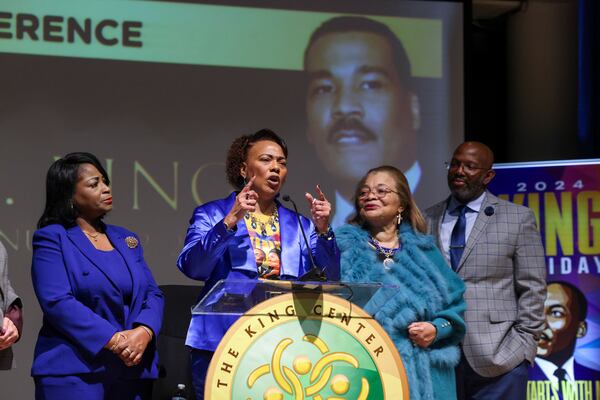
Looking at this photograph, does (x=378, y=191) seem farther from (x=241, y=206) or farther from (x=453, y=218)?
(x=241, y=206)

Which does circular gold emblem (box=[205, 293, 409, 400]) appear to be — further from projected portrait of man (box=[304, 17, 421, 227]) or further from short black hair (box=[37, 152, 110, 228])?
projected portrait of man (box=[304, 17, 421, 227])

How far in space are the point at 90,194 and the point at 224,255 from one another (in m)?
0.53

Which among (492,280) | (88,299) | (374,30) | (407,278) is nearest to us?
(88,299)

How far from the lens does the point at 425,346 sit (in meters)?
3.63

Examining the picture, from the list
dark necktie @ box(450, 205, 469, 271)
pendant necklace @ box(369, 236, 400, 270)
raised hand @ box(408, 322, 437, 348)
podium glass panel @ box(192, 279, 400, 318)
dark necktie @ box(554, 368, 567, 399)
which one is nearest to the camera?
podium glass panel @ box(192, 279, 400, 318)

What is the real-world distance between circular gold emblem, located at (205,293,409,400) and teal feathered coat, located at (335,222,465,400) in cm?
80

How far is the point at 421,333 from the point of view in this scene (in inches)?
142

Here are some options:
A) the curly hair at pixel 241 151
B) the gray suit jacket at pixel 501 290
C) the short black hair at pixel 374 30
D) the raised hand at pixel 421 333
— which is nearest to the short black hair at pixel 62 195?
the curly hair at pixel 241 151

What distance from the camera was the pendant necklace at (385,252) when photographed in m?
3.74

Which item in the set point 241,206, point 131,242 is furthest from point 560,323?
point 241,206

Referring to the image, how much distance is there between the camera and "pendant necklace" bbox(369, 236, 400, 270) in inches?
147

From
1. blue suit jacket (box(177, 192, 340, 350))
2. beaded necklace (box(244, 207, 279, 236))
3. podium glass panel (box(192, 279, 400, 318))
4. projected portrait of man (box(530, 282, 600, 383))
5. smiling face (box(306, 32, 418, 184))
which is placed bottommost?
projected portrait of man (box(530, 282, 600, 383))

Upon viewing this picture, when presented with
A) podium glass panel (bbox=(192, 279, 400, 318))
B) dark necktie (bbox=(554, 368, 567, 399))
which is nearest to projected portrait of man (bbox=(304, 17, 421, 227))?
dark necktie (bbox=(554, 368, 567, 399))

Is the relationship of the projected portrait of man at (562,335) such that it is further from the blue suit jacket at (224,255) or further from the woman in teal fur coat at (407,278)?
the blue suit jacket at (224,255)
